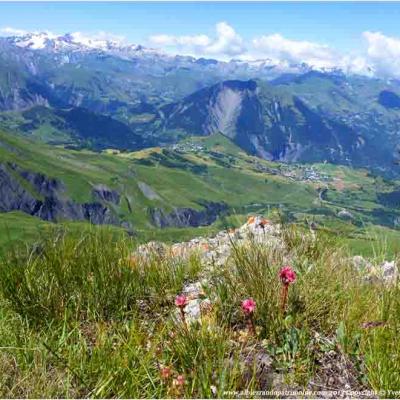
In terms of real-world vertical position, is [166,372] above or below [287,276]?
below

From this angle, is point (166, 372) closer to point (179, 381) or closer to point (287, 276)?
point (179, 381)

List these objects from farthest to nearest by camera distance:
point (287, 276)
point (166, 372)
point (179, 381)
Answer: point (287, 276) < point (166, 372) < point (179, 381)

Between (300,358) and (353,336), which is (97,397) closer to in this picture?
(300,358)

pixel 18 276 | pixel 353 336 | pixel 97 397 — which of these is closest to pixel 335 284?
pixel 353 336

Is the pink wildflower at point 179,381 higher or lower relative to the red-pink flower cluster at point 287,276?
lower

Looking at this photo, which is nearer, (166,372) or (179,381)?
(179,381)

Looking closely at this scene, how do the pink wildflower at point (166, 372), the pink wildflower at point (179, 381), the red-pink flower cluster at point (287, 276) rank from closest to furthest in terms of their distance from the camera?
1. the pink wildflower at point (179, 381)
2. the pink wildflower at point (166, 372)
3. the red-pink flower cluster at point (287, 276)

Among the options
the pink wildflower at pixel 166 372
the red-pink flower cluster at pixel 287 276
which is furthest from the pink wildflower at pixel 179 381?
the red-pink flower cluster at pixel 287 276

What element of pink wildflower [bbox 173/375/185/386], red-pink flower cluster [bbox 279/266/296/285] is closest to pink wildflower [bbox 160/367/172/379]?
pink wildflower [bbox 173/375/185/386]

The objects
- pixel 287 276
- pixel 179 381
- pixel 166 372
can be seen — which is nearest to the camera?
pixel 179 381

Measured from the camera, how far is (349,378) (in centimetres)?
482

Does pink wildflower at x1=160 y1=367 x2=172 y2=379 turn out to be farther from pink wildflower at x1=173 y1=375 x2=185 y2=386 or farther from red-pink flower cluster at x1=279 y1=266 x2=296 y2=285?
red-pink flower cluster at x1=279 y1=266 x2=296 y2=285

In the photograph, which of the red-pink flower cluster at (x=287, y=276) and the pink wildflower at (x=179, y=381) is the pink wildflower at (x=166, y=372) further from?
the red-pink flower cluster at (x=287, y=276)

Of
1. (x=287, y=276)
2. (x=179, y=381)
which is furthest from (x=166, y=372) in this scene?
(x=287, y=276)
